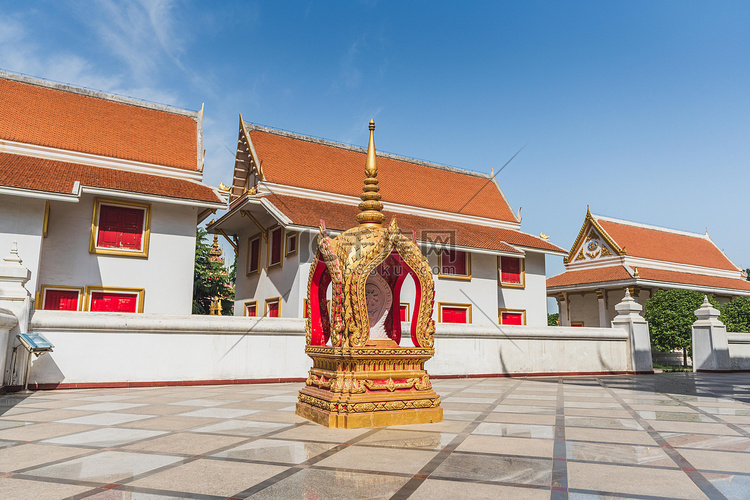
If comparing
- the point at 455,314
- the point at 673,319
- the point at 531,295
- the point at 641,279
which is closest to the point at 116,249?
the point at 455,314

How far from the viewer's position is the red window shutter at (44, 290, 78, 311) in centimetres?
1298

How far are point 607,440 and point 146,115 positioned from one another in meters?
17.0

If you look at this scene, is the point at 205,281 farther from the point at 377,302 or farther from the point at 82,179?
the point at 377,302

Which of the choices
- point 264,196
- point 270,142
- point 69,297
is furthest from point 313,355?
point 270,142

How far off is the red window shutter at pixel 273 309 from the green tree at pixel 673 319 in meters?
14.1

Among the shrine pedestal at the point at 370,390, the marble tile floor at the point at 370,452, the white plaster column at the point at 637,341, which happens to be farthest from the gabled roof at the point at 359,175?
the shrine pedestal at the point at 370,390

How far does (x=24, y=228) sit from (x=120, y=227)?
7.42 feet

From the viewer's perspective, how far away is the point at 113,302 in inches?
537

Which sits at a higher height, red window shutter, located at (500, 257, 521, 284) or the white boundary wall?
red window shutter, located at (500, 257, 521, 284)

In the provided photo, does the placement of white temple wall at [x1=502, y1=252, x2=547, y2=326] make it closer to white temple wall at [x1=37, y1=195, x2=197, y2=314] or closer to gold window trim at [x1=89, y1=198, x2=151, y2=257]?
white temple wall at [x1=37, y1=195, x2=197, y2=314]

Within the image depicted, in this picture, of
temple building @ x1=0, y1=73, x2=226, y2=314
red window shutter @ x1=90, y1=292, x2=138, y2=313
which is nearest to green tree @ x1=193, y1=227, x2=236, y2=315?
temple building @ x1=0, y1=73, x2=226, y2=314

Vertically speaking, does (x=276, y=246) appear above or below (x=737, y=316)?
above

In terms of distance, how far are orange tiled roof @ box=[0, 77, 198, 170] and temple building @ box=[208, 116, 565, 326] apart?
256 centimetres

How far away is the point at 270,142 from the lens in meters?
18.9
